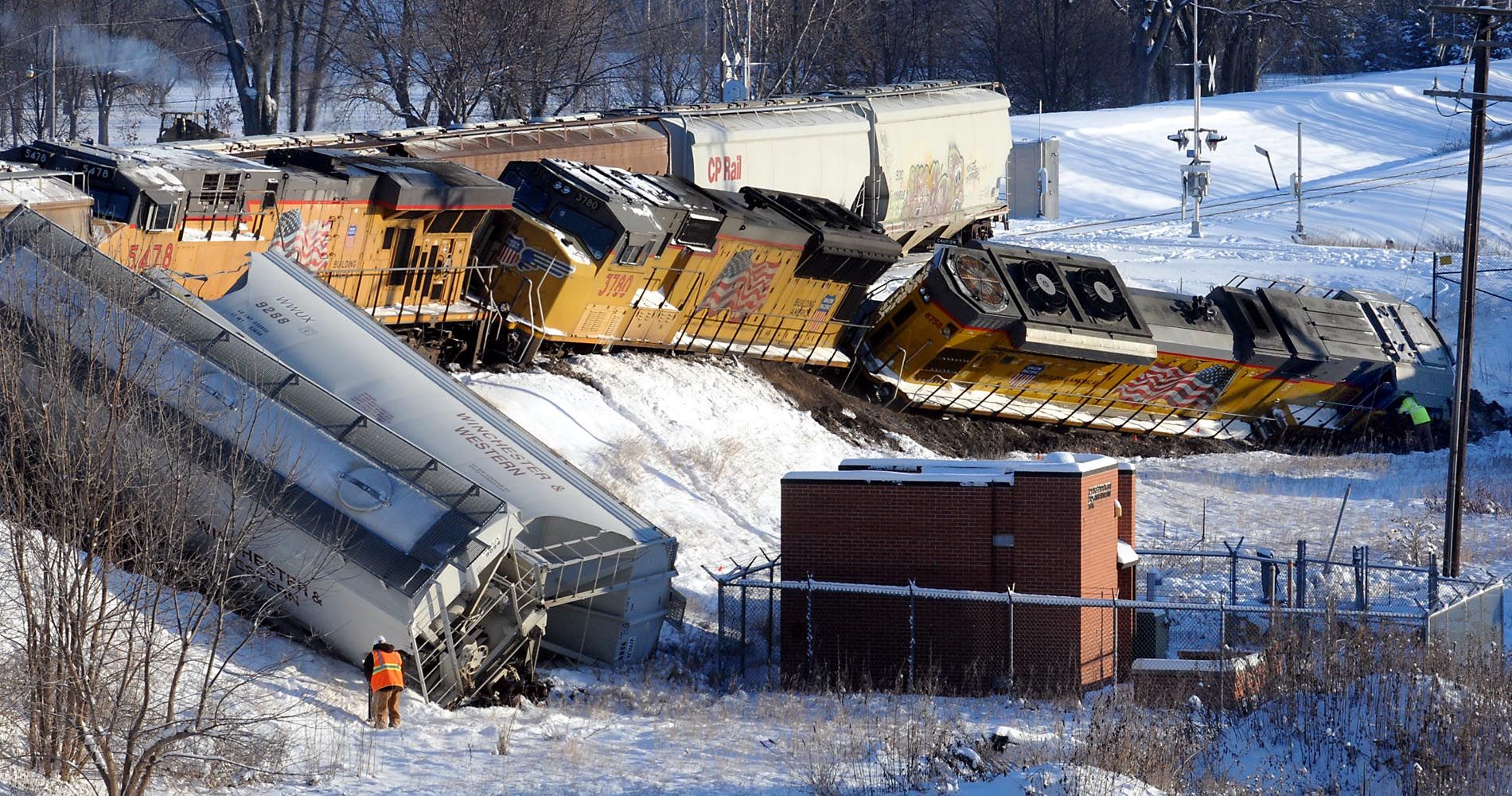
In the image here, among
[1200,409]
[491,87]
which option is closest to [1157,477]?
[1200,409]

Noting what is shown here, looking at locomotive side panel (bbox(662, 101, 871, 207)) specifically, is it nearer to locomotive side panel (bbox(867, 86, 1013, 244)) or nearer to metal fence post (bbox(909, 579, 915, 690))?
locomotive side panel (bbox(867, 86, 1013, 244))

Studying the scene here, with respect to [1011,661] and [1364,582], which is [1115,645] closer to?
[1011,661]

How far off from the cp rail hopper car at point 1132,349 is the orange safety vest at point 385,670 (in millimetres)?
17691

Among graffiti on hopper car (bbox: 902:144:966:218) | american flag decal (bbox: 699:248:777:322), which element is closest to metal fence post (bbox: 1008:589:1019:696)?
american flag decal (bbox: 699:248:777:322)

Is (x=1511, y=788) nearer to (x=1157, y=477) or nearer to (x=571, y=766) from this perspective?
(x=571, y=766)

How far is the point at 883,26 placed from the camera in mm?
90312

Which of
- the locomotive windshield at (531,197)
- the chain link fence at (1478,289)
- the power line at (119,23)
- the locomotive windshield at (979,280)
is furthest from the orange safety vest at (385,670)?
the power line at (119,23)

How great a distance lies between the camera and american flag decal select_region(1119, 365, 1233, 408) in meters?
34.3

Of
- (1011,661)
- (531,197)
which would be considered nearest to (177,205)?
(531,197)

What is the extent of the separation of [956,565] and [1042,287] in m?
14.8

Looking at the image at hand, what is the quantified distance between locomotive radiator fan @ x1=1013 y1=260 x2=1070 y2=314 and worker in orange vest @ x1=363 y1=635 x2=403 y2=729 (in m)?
19.4

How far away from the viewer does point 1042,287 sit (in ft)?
106

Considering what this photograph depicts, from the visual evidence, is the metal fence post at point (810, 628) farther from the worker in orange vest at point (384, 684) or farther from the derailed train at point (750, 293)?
the derailed train at point (750, 293)

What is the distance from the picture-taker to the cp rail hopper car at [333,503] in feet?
51.9
